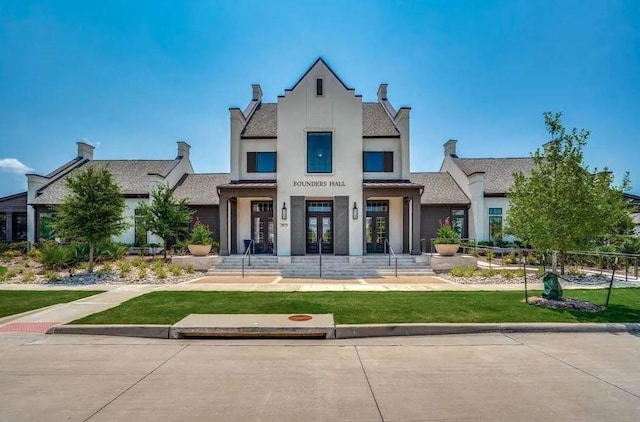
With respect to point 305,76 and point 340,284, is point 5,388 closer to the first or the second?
point 340,284

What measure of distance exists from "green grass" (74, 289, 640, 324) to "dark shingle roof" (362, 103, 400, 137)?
1301 centimetres

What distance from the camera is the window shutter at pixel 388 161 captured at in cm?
2153

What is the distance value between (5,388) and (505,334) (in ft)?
27.9

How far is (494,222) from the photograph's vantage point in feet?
79.6

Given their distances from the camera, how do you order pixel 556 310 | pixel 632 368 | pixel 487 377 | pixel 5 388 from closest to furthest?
1. pixel 5 388
2. pixel 487 377
3. pixel 632 368
4. pixel 556 310

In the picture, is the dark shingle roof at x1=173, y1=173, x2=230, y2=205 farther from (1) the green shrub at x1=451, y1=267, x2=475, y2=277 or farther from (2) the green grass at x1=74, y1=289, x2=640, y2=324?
(1) the green shrub at x1=451, y1=267, x2=475, y2=277

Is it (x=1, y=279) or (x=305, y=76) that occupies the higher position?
(x=305, y=76)

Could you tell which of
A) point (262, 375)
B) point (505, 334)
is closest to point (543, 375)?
point (505, 334)

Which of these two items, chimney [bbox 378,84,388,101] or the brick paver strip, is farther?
chimney [bbox 378,84,388,101]

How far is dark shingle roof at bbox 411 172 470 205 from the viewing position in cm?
2452

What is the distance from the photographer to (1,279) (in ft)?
47.6

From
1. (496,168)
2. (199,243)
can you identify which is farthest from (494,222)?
(199,243)

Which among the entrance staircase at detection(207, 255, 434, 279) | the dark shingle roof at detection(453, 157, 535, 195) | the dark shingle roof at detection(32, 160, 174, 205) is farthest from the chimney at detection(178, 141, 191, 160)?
the dark shingle roof at detection(453, 157, 535, 195)

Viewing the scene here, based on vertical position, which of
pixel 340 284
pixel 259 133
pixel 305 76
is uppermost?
pixel 305 76
